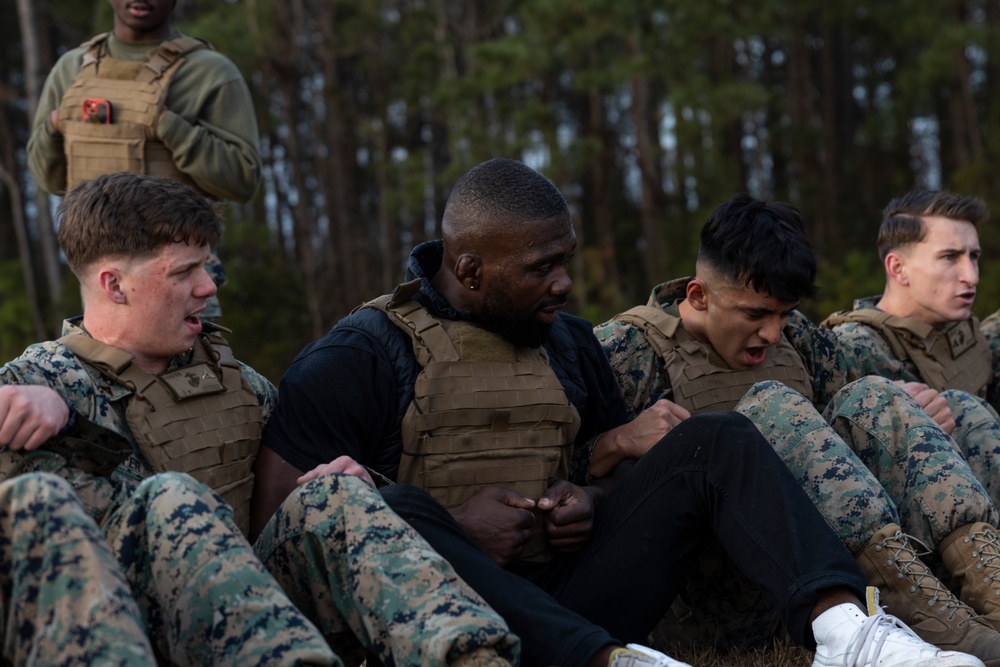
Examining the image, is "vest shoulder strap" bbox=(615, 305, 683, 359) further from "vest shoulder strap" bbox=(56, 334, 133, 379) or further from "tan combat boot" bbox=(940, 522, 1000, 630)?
"vest shoulder strap" bbox=(56, 334, 133, 379)

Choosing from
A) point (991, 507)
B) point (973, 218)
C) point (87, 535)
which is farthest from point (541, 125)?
point (87, 535)

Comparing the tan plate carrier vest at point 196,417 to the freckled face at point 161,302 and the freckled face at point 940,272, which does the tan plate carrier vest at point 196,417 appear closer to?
the freckled face at point 161,302

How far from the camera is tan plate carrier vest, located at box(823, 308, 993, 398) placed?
510cm

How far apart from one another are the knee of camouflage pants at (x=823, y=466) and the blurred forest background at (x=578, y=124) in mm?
Result: 9595

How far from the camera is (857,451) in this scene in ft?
13.0

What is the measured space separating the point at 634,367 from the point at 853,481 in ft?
3.27

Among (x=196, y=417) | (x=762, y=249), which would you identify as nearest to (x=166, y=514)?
→ (x=196, y=417)

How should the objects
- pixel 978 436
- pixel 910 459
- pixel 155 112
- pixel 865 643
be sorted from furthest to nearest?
1. pixel 155 112
2. pixel 978 436
3. pixel 910 459
4. pixel 865 643

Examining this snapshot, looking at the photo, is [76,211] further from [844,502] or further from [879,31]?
[879,31]

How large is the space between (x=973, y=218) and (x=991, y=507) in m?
2.09

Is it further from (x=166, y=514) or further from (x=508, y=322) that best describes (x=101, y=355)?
(x=508, y=322)

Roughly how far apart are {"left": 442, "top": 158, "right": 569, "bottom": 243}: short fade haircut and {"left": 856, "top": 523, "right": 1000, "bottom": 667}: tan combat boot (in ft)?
4.39

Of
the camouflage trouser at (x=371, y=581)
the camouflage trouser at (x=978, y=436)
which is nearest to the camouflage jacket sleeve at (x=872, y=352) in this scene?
the camouflage trouser at (x=978, y=436)

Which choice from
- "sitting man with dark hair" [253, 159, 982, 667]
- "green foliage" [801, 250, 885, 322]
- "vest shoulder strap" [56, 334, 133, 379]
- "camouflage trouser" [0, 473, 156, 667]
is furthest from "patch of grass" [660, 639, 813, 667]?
"green foliage" [801, 250, 885, 322]
